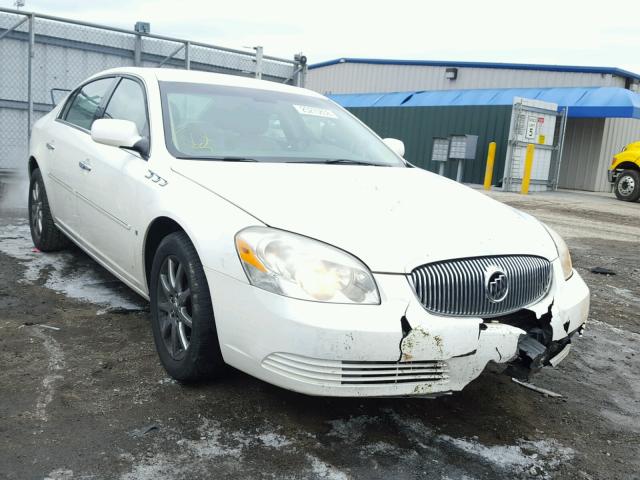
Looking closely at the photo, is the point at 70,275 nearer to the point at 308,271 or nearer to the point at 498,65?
the point at 308,271

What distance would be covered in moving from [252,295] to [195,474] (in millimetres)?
687

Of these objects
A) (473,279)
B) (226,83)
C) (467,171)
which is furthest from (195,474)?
(467,171)

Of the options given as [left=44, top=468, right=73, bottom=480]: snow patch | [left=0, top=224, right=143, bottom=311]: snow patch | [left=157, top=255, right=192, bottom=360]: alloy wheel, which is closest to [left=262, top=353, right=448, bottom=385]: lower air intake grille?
[left=157, top=255, right=192, bottom=360]: alloy wheel

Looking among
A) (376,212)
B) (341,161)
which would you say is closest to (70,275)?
(341,161)

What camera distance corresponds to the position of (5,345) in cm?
339

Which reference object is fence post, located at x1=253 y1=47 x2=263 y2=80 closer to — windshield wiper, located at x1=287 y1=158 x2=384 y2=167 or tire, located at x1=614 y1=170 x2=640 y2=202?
windshield wiper, located at x1=287 y1=158 x2=384 y2=167

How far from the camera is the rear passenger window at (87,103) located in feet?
14.9

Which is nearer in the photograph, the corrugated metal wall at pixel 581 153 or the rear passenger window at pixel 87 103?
the rear passenger window at pixel 87 103

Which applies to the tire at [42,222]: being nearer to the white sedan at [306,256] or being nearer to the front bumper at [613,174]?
the white sedan at [306,256]

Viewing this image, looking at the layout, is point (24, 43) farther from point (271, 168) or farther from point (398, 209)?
point (398, 209)

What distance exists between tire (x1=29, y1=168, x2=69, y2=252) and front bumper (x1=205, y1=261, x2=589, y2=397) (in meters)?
3.24

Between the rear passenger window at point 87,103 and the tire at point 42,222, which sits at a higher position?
the rear passenger window at point 87,103

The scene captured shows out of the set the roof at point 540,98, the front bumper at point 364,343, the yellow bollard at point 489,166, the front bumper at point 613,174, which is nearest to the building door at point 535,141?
the yellow bollard at point 489,166

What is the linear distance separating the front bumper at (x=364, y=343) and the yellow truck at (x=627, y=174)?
48.5ft
